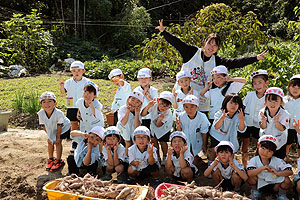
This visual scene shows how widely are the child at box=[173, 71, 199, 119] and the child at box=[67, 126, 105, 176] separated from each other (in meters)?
1.18

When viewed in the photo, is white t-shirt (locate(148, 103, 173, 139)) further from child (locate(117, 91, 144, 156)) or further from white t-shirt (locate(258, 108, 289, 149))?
white t-shirt (locate(258, 108, 289, 149))

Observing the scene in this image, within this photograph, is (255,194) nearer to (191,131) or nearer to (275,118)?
(275,118)

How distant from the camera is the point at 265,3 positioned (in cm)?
1836

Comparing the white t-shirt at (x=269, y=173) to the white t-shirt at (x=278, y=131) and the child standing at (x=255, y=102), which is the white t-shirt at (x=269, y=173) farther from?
the child standing at (x=255, y=102)

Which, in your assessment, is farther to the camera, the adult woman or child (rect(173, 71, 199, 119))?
the adult woman

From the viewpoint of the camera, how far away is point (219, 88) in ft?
14.5

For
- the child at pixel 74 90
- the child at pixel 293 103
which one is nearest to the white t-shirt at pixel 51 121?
the child at pixel 74 90

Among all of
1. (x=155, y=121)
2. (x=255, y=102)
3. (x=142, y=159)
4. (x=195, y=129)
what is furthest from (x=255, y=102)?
(x=142, y=159)

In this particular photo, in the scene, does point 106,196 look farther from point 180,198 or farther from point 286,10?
point 286,10

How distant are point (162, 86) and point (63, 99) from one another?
285 cm

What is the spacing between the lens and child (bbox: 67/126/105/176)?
4.06 metres

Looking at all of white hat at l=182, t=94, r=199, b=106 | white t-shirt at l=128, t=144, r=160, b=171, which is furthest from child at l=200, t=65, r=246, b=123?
white t-shirt at l=128, t=144, r=160, b=171

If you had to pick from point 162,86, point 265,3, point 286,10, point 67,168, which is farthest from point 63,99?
point 265,3

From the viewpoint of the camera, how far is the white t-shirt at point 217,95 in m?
4.38
